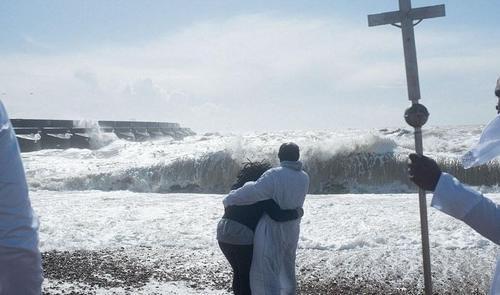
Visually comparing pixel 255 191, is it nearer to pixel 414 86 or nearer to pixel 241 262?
pixel 241 262

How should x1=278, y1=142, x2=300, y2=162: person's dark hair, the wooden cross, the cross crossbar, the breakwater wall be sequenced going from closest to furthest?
the wooden cross
the cross crossbar
x1=278, y1=142, x2=300, y2=162: person's dark hair
the breakwater wall

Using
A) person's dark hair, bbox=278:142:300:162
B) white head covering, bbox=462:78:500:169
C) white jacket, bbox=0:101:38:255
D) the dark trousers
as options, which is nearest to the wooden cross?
white head covering, bbox=462:78:500:169

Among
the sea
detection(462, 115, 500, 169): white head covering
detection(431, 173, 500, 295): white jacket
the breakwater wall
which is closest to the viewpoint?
detection(431, 173, 500, 295): white jacket

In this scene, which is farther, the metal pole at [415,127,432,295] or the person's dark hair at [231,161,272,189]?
the person's dark hair at [231,161,272,189]

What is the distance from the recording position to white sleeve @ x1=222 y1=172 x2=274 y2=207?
4.97 metres

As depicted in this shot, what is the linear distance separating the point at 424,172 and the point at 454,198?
16 centimetres

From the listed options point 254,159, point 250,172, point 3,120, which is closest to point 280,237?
point 250,172

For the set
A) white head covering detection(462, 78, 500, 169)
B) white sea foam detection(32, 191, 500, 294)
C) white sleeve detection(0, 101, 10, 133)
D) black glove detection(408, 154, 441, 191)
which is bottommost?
white sea foam detection(32, 191, 500, 294)

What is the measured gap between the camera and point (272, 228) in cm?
504

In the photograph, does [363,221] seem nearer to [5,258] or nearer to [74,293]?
[74,293]

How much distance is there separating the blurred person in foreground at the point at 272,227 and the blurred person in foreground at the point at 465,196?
2.95 metres

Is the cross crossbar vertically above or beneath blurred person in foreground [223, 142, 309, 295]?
above

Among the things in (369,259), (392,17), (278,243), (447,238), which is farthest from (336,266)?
(392,17)

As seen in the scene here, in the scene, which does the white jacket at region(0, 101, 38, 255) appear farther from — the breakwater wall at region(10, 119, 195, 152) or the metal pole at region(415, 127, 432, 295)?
the breakwater wall at region(10, 119, 195, 152)
